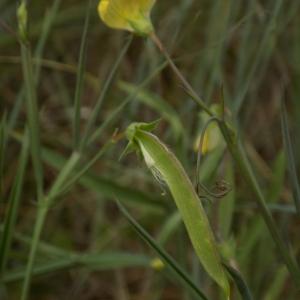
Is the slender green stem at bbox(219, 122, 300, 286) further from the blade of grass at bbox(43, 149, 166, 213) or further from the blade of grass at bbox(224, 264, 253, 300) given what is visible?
the blade of grass at bbox(43, 149, 166, 213)

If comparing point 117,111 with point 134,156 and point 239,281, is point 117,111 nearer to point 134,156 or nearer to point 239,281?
point 239,281

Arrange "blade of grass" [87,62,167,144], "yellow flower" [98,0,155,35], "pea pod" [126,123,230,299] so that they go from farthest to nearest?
1. "blade of grass" [87,62,167,144]
2. "yellow flower" [98,0,155,35]
3. "pea pod" [126,123,230,299]

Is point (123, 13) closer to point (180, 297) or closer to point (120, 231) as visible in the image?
point (120, 231)

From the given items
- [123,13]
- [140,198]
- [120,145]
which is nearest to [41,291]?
[120,145]

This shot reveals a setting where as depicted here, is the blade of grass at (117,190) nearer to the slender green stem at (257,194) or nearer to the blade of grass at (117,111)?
the blade of grass at (117,111)

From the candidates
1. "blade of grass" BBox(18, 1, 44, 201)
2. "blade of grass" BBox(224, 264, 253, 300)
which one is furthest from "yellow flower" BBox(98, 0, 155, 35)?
"blade of grass" BBox(224, 264, 253, 300)

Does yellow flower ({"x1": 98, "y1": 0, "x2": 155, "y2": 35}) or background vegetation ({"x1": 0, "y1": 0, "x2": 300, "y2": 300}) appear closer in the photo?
yellow flower ({"x1": 98, "y1": 0, "x2": 155, "y2": 35})
